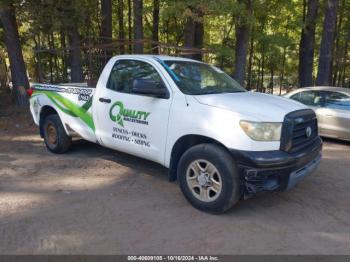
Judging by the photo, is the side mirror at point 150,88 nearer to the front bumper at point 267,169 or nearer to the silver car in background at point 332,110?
the front bumper at point 267,169

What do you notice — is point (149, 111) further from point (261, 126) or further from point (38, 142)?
point (38, 142)

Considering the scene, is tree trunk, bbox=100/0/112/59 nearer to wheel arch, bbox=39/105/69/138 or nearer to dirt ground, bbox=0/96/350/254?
wheel arch, bbox=39/105/69/138

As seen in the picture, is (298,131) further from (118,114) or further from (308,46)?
(308,46)

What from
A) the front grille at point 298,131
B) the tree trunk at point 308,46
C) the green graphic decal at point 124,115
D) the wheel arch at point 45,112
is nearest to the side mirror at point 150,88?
the green graphic decal at point 124,115

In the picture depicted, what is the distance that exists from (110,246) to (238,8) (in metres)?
9.65

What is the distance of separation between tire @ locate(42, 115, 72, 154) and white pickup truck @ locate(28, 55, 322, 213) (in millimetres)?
835

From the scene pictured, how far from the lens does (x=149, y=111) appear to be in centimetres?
516

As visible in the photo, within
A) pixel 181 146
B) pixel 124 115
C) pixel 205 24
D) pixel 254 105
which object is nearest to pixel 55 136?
pixel 124 115

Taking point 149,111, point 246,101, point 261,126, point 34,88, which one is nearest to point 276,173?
point 261,126

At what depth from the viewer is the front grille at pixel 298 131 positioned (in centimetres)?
435

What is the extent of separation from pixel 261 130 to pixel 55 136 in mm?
4476

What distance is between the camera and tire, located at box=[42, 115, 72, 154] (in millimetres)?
7023

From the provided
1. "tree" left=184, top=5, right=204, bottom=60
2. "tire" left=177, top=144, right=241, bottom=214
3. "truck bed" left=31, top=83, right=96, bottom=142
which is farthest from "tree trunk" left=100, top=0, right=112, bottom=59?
"tire" left=177, top=144, right=241, bottom=214

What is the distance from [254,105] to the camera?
4566 mm
